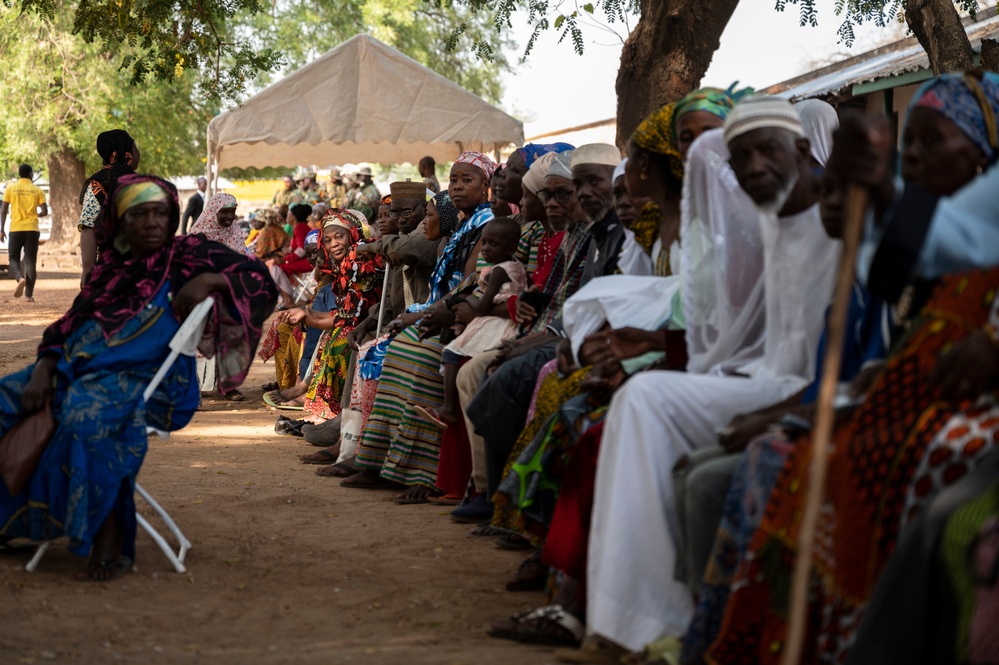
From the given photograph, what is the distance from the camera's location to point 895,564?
120 inches

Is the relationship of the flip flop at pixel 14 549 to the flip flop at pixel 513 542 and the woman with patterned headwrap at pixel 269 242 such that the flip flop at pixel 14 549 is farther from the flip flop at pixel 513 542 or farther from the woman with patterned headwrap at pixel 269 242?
the woman with patterned headwrap at pixel 269 242

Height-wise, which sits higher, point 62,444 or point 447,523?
point 62,444

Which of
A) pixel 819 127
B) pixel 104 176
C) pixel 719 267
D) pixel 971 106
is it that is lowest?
pixel 719 267

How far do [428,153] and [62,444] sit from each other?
12.5 metres

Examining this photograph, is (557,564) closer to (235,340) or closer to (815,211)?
(815,211)

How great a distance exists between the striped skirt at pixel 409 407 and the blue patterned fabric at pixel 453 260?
488mm

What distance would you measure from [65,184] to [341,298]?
89.6 ft

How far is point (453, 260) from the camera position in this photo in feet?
27.1

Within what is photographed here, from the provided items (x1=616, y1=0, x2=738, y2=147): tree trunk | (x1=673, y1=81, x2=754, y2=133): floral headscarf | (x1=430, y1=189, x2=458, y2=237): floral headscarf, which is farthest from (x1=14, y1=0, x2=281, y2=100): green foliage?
(x1=673, y1=81, x2=754, y2=133): floral headscarf

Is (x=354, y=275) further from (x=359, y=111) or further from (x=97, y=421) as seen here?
(x=359, y=111)

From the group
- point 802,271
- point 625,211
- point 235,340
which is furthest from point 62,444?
point 802,271

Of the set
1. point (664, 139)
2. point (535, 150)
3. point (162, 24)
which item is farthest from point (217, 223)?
point (664, 139)

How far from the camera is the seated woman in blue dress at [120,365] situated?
5.50 m

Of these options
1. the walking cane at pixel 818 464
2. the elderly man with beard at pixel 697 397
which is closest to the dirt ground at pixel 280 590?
the elderly man with beard at pixel 697 397
